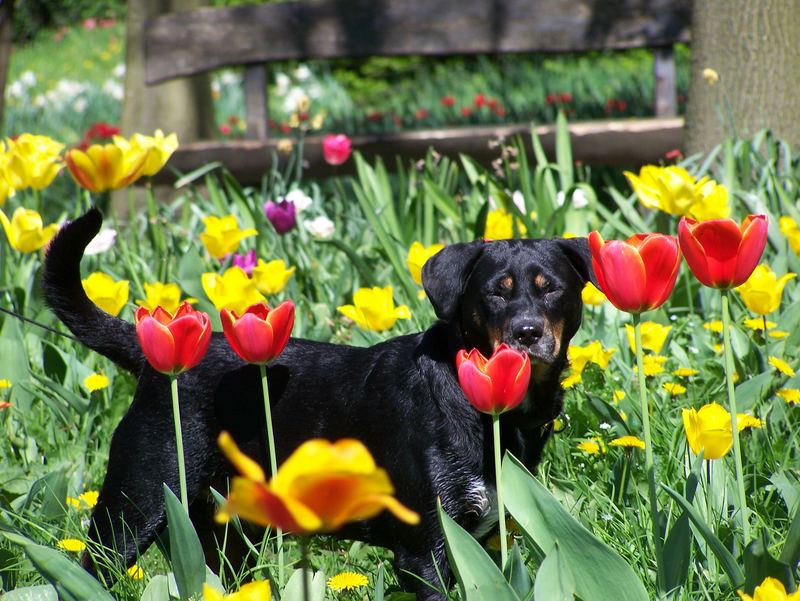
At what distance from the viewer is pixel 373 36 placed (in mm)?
6316

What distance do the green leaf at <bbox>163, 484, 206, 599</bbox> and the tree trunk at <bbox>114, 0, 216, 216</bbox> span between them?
5.16 meters

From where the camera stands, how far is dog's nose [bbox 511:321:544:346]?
236 centimetres

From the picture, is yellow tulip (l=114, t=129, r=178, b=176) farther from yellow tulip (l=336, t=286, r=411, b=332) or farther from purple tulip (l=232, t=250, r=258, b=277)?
yellow tulip (l=336, t=286, r=411, b=332)

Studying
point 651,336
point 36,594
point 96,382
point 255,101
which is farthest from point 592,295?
point 255,101

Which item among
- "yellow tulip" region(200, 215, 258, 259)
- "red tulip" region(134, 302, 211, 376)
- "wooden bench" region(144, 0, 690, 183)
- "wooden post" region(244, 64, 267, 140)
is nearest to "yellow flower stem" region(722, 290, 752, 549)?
"red tulip" region(134, 302, 211, 376)

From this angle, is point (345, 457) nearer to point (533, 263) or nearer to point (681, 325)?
point (533, 263)

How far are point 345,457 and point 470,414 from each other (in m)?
1.48

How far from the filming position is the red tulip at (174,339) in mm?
1791

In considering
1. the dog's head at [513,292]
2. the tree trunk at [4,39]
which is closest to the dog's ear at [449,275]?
the dog's head at [513,292]

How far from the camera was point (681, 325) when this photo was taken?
357 centimetres

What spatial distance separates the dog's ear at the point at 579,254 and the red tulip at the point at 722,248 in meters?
0.83

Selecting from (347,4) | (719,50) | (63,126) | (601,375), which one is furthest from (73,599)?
(63,126)

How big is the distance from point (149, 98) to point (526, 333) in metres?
5.20

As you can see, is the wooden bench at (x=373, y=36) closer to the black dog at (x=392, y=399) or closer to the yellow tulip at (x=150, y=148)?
the yellow tulip at (x=150, y=148)
